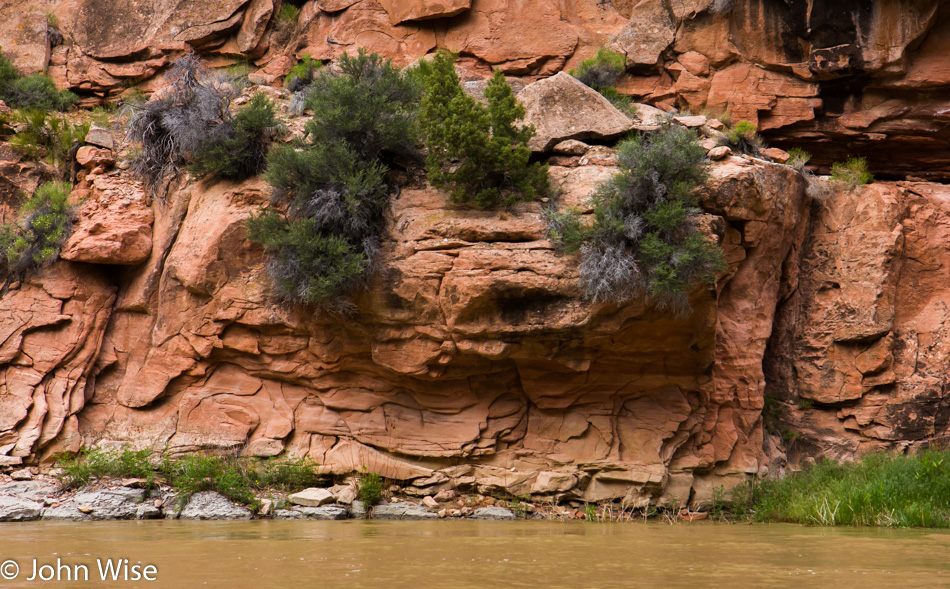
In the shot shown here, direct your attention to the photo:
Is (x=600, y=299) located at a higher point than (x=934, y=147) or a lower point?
lower

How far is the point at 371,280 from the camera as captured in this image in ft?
34.1

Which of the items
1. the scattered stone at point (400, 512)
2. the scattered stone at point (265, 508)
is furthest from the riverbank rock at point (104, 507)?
the scattered stone at point (400, 512)

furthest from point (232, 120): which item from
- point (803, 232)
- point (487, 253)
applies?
point (803, 232)

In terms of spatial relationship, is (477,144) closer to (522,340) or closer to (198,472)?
(522,340)

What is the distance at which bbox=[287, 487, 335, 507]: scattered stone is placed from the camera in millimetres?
10094

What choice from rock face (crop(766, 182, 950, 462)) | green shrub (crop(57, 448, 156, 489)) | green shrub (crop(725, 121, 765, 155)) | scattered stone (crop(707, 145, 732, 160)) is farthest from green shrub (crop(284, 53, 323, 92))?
rock face (crop(766, 182, 950, 462))

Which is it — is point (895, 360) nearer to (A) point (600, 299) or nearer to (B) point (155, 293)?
(A) point (600, 299)

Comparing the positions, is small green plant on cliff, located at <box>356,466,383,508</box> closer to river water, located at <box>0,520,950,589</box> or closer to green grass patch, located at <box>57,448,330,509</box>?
green grass patch, located at <box>57,448,330,509</box>

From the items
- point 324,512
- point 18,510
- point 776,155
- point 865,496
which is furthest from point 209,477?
point 776,155

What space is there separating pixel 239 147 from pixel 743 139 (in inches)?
324

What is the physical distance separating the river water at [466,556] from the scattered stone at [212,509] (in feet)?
2.79

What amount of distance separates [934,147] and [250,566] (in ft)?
49.2

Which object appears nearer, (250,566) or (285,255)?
(250,566)

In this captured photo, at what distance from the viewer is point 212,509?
9797 mm
